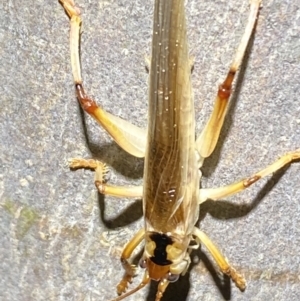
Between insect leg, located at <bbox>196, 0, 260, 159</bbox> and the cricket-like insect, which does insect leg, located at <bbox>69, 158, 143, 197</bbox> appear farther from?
insect leg, located at <bbox>196, 0, 260, 159</bbox>

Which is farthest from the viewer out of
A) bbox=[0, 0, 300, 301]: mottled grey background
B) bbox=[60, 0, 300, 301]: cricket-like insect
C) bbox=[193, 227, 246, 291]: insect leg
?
bbox=[193, 227, 246, 291]: insect leg

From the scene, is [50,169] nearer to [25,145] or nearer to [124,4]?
[25,145]

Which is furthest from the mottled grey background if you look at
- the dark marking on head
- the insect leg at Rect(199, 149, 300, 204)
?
the dark marking on head

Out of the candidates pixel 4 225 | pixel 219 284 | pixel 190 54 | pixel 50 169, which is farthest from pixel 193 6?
pixel 4 225

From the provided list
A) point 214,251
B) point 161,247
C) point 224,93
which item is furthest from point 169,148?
point 214,251

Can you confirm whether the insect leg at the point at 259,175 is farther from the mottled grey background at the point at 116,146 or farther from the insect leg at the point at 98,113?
the insect leg at the point at 98,113

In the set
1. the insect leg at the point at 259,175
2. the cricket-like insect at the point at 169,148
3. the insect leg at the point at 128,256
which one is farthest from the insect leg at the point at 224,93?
the insect leg at the point at 128,256

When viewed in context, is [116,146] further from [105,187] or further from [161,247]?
[161,247]

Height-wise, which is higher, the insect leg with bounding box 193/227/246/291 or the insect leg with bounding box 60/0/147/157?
the insect leg with bounding box 60/0/147/157
